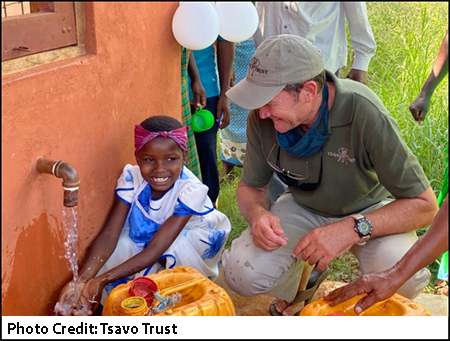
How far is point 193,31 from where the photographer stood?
207 cm

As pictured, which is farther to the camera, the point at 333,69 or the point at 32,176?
the point at 333,69

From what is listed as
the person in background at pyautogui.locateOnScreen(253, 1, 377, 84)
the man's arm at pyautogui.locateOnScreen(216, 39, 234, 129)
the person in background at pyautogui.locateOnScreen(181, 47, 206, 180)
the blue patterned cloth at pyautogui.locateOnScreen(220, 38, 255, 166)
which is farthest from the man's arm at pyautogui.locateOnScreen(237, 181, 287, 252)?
the blue patterned cloth at pyautogui.locateOnScreen(220, 38, 255, 166)

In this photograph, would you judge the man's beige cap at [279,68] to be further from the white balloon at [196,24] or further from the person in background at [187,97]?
the person in background at [187,97]

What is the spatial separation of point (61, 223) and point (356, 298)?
114 centimetres

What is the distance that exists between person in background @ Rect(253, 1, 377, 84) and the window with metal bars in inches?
29.7

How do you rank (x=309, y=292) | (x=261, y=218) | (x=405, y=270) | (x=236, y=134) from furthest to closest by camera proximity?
1. (x=236, y=134)
2. (x=309, y=292)
3. (x=261, y=218)
4. (x=405, y=270)

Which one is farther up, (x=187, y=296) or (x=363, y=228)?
(x=363, y=228)

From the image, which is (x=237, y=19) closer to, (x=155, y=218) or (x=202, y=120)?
(x=155, y=218)

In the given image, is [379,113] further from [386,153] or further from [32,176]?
[32,176]

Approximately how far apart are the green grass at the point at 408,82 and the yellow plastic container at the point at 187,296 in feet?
3.98

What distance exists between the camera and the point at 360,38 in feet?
7.89

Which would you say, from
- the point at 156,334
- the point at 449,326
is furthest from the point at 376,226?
the point at 156,334

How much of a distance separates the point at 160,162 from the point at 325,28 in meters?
1.01

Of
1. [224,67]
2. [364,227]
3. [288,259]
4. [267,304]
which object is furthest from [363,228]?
[224,67]
